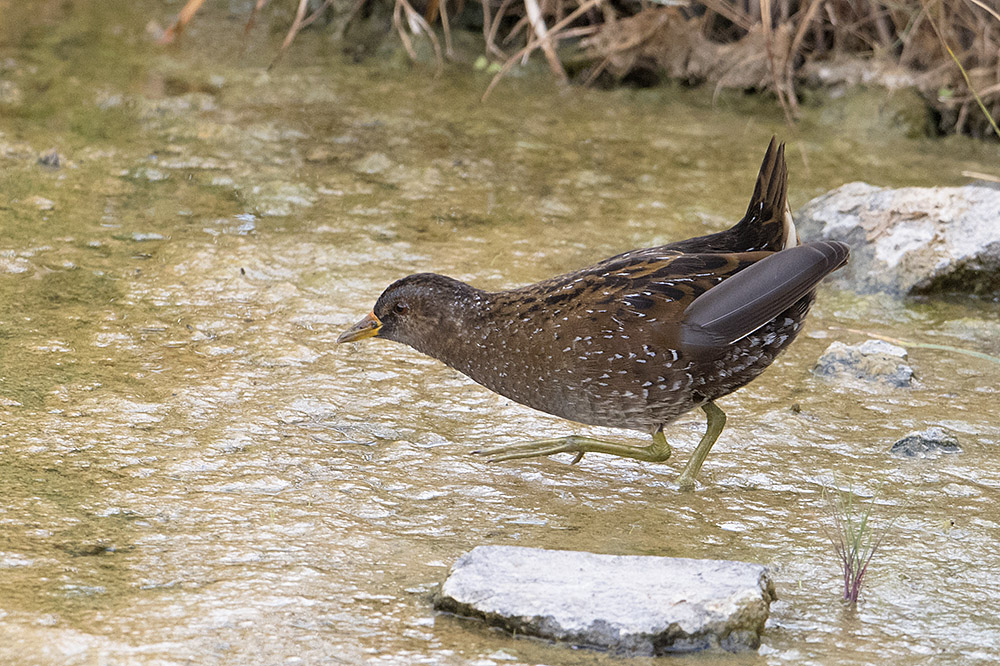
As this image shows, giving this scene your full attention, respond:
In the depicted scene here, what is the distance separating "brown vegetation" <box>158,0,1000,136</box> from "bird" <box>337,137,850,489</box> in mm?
3005

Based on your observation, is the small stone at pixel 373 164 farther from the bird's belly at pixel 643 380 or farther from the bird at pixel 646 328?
the bird's belly at pixel 643 380

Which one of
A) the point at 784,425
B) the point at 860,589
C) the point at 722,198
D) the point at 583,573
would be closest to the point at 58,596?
the point at 583,573

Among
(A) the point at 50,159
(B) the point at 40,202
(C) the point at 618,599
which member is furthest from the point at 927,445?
(A) the point at 50,159

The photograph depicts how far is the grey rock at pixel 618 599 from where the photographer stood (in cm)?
249

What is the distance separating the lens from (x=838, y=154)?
20.9 ft

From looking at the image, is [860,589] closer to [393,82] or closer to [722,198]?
[722,198]

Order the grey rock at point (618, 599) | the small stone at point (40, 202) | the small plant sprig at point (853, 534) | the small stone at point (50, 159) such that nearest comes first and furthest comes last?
the grey rock at point (618, 599)
the small plant sprig at point (853, 534)
the small stone at point (40, 202)
the small stone at point (50, 159)

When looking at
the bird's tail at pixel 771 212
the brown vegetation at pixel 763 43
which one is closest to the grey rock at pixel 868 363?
the bird's tail at pixel 771 212

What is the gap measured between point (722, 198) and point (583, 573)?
3.39 meters

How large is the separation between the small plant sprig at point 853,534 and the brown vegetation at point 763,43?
144 inches

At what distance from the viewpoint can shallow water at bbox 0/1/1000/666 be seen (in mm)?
2662

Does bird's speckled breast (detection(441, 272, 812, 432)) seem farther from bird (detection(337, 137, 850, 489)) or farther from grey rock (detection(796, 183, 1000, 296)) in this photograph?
grey rock (detection(796, 183, 1000, 296))

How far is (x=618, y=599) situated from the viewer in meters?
2.55

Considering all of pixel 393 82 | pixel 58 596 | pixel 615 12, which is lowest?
pixel 58 596
